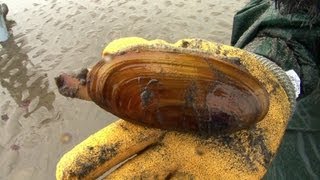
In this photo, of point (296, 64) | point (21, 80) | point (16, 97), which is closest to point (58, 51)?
point (21, 80)

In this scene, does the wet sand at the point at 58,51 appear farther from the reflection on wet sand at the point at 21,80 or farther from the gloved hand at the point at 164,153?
the gloved hand at the point at 164,153

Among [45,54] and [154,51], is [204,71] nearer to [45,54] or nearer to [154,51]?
[154,51]

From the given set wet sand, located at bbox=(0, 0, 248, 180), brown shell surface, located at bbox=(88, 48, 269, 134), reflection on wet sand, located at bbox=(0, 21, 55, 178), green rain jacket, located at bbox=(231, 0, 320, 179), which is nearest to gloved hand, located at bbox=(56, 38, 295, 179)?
brown shell surface, located at bbox=(88, 48, 269, 134)

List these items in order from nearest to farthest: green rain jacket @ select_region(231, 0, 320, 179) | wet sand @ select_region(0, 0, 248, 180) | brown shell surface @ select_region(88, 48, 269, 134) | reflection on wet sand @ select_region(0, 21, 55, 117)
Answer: brown shell surface @ select_region(88, 48, 269, 134) < green rain jacket @ select_region(231, 0, 320, 179) < wet sand @ select_region(0, 0, 248, 180) < reflection on wet sand @ select_region(0, 21, 55, 117)

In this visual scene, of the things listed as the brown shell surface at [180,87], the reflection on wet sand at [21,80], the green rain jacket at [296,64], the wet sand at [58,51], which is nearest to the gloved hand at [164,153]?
the brown shell surface at [180,87]

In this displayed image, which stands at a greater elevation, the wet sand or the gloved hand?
the gloved hand

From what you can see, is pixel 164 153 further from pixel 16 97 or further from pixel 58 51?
pixel 58 51

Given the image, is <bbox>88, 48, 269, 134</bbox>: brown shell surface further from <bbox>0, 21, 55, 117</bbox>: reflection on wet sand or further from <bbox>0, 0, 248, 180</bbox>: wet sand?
<bbox>0, 21, 55, 117</bbox>: reflection on wet sand

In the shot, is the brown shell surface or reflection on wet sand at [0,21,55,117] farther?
reflection on wet sand at [0,21,55,117]
